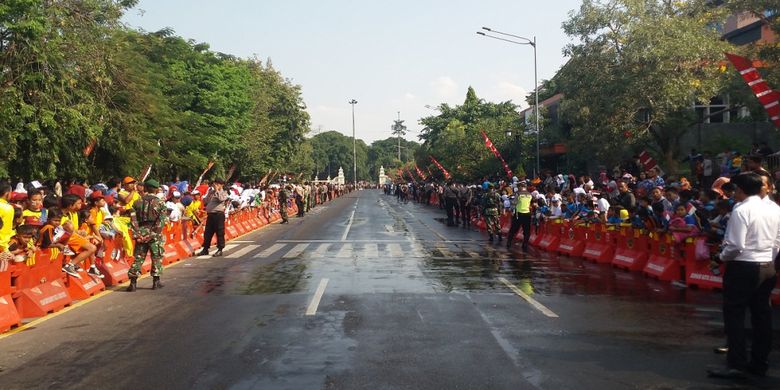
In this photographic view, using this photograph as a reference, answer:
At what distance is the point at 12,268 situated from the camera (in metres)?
9.05

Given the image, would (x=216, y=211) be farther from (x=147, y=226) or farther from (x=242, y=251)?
(x=147, y=226)

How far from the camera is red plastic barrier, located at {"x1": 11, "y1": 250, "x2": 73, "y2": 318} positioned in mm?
9234

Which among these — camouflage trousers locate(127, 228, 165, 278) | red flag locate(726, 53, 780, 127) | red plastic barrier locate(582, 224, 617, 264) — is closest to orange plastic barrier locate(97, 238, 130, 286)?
camouflage trousers locate(127, 228, 165, 278)

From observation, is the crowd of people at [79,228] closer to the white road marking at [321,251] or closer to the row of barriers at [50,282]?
the row of barriers at [50,282]

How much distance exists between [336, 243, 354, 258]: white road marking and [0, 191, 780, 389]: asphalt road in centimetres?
323

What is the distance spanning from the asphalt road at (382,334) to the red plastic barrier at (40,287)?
14.2 inches

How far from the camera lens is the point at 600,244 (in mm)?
16172

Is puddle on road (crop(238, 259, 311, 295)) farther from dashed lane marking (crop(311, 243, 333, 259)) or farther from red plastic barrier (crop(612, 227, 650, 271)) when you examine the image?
red plastic barrier (crop(612, 227, 650, 271))

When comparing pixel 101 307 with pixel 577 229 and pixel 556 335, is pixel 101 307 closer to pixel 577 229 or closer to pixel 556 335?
pixel 556 335

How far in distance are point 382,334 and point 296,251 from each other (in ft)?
36.4

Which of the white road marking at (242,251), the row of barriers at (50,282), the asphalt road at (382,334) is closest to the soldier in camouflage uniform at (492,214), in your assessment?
the white road marking at (242,251)

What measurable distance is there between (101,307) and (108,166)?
815 inches

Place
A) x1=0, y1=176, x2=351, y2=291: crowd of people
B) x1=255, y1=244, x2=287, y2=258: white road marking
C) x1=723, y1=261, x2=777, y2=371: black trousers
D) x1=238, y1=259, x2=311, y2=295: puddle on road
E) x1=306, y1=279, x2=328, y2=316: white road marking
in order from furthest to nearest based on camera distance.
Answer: x1=255, y1=244, x2=287, y2=258: white road marking, x1=238, y1=259, x2=311, y2=295: puddle on road, x1=0, y1=176, x2=351, y2=291: crowd of people, x1=306, y1=279, x2=328, y2=316: white road marking, x1=723, y1=261, x2=777, y2=371: black trousers

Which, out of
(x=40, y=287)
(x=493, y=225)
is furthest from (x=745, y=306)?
(x=493, y=225)
